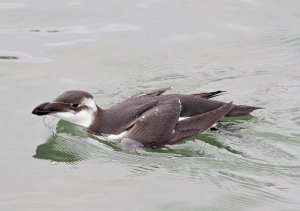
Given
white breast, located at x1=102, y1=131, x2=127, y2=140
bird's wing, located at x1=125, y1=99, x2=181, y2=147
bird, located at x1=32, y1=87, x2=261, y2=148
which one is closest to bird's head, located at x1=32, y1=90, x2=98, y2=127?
bird, located at x1=32, y1=87, x2=261, y2=148

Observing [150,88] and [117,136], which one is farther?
[150,88]

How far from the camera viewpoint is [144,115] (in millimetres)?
9391

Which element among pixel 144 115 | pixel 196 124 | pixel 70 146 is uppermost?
pixel 144 115

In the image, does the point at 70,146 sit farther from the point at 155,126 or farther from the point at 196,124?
the point at 196,124

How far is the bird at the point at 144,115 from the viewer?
928cm

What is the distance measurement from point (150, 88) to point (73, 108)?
2042mm

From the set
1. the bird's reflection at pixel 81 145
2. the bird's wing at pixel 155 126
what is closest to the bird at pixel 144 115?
the bird's wing at pixel 155 126

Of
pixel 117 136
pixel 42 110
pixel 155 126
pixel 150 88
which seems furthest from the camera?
pixel 150 88

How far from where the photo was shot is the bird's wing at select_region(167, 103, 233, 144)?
372 inches

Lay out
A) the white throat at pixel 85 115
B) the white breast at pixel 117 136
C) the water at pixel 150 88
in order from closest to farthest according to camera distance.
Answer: the water at pixel 150 88, the white breast at pixel 117 136, the white throat at pixel 85 115

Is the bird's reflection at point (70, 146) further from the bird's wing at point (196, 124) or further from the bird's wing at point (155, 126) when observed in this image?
the bird's wing at point (196, 124)

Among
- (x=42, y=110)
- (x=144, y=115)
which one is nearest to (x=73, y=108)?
(x=42, y=110)

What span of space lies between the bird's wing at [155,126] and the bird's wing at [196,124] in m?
0.08

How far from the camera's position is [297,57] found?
12031 millimetres
